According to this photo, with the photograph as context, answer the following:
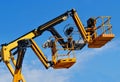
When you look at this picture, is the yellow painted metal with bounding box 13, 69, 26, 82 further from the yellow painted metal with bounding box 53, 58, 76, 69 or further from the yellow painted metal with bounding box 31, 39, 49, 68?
the yellow painted metal with bounding box 53, 58, 76, 69

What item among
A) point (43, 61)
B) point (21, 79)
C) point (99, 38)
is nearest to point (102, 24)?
point (99, 38)

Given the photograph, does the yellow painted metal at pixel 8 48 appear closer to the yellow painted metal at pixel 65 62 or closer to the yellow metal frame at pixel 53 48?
the yellow metal frame at pixel 53 48

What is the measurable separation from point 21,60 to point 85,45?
385 centimetres

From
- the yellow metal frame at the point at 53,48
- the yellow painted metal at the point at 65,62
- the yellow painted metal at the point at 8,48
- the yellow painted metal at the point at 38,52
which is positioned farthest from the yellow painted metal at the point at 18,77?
the yellow painted metal at the point at 65,62

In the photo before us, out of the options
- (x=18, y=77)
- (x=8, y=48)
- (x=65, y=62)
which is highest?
(x=8, y=48)

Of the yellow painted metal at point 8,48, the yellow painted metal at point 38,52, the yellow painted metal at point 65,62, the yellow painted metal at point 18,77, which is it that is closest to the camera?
the yellow painted metal at point 65,62

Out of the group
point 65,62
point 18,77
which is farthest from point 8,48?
point 65,62

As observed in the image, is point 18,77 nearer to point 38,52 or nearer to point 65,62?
point 38,52

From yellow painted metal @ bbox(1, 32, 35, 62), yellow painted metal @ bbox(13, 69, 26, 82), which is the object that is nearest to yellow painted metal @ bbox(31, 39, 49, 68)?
yellow painted metal @ bbox(1, 32, 35, 62)

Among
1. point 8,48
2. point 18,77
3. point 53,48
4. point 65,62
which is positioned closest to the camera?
point 65,62

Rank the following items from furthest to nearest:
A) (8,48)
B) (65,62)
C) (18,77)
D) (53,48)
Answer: (8,48) → (18,77) → (53,48) → (65,62)

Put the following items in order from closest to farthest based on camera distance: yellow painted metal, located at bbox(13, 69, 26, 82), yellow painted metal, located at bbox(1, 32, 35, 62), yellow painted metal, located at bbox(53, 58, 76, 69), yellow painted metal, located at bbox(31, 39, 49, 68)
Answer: yellow painted metal, located at bbox(53, 58, 76, 69)
yellow painted metal, located at bbox(31, 39, 49, 68)
yellow painted metal, located at bbox(13, 69, 26, 82)
yellow painted metal, located at bbox(1, 32, 35, 62)

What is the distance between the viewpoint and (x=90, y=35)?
2377cm

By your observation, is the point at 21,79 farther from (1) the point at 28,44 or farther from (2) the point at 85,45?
(2) the point at 85,45
